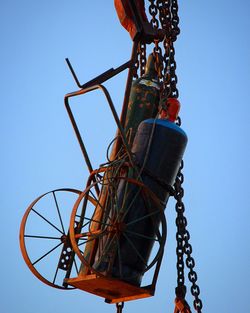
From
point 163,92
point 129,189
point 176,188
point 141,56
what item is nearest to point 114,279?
point 129,189

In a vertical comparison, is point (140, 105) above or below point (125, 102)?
above

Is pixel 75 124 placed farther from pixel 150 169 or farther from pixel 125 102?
pixel 150 169

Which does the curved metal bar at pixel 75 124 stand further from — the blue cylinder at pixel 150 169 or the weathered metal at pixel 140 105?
the weathered metal at pixel 140 105

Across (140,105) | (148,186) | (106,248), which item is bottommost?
(106,248)

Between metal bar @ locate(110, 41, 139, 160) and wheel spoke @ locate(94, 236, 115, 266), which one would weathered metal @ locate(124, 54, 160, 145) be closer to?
metal bar @ locate(110, 41, 139, 160)

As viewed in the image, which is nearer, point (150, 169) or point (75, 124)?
point (150, 169)

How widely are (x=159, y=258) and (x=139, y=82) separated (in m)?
1.67

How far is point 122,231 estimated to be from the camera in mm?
7336

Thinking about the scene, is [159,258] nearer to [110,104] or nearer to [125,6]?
[110,104]

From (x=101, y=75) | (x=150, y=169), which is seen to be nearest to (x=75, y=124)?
(x=101, y=75)

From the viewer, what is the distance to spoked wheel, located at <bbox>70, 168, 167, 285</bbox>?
7.32 m

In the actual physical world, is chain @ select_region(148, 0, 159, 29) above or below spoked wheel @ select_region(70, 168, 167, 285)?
above

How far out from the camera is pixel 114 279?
23.7 ft

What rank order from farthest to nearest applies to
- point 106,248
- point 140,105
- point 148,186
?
point 140,105 < point 148,186 < point 106,248
